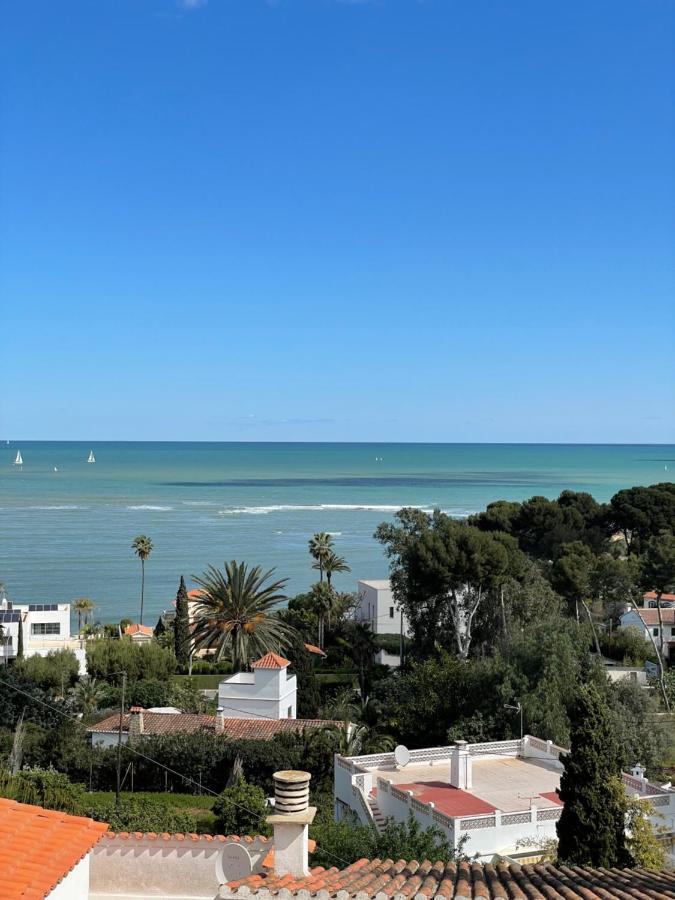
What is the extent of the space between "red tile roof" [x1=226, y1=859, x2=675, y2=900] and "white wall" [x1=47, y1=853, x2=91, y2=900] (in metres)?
1.25

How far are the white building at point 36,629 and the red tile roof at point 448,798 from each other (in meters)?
26.9

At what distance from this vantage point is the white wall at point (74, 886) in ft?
21.0

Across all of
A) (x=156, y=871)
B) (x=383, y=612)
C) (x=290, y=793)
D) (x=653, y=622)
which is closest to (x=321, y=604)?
(x=383, y=612)

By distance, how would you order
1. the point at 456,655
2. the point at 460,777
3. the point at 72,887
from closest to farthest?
the point at 72,887 → the point at 460,777 → the point at 456,655

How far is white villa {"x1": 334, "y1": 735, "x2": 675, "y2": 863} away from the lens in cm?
1602

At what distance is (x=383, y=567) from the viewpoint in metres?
76.8

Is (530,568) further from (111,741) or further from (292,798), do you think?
(292,798)

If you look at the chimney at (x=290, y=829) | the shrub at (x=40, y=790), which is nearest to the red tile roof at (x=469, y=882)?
the chimney at (x=290, y=829)

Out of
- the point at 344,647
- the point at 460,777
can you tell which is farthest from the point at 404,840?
the point at 344,647

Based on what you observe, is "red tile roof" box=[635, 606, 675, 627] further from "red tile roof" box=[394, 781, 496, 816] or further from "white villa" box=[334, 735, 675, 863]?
"red tile roof" box=[394, 781, 496, 816]

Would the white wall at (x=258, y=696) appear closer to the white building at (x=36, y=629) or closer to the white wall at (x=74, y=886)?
the white building at (x=36, y=629)

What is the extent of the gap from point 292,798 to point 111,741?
70.7 feet

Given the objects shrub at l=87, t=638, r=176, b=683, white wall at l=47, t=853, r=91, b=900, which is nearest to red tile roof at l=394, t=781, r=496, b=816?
white wall at l=47, t=853, r=91, b=900

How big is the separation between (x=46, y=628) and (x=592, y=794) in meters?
39.4
